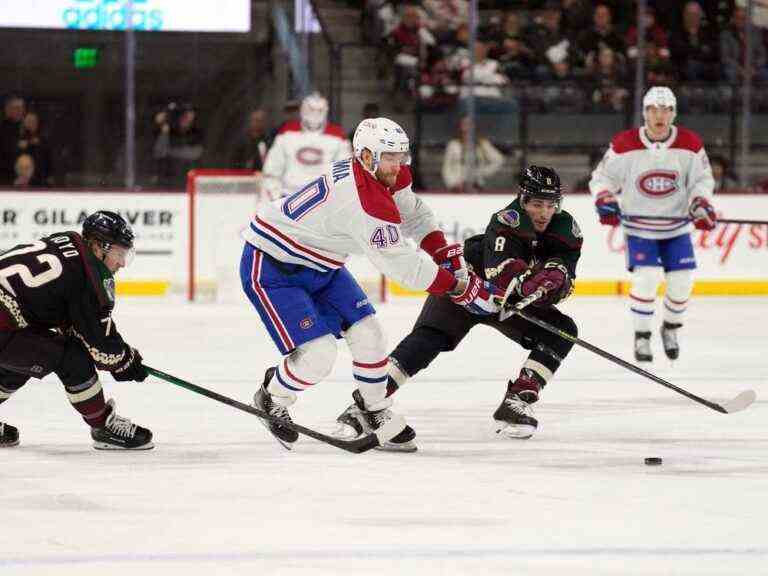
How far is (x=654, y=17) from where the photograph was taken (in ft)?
32.6

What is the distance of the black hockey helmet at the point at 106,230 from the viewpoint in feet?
12.9

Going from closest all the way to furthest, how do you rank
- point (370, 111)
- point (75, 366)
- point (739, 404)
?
point (75, 366) < point (739, 404) < point (370, 111)

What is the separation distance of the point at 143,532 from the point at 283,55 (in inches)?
254

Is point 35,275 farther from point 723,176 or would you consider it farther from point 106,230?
point 723,176

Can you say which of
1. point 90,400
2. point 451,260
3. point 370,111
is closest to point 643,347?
point 451,260

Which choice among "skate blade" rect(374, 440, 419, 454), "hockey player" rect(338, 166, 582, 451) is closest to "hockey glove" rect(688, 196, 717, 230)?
"hockey player" rect(338, 166, 582, 451)

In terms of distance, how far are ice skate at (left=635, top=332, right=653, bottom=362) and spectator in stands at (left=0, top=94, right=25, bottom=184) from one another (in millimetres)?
4356

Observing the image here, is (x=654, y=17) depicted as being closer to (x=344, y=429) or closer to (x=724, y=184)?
(x=724, y=184)

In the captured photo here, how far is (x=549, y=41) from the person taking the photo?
402 inches

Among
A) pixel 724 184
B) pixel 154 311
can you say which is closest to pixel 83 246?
pixel 154 311

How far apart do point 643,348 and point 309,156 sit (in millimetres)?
3131

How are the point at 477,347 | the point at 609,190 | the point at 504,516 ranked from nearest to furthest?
1. the point at 504,516
2. the point at 609,190
3. the point at 477,347

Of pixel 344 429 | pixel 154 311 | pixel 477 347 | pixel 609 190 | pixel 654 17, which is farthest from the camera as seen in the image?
pixel 654 17

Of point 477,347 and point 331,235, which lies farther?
point 477,347
